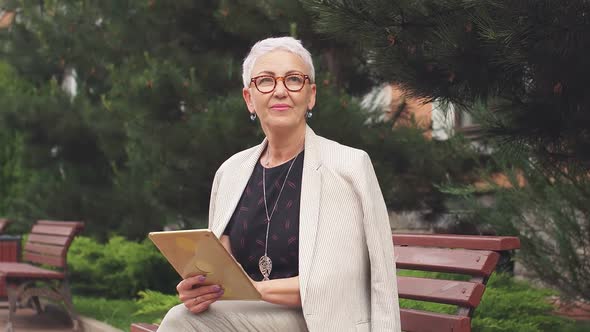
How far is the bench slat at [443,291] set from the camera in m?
4.01

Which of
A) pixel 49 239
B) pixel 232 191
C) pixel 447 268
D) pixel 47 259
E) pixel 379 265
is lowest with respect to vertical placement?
pixel 47 259

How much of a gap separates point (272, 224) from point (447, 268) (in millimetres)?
921

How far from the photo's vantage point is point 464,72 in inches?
172

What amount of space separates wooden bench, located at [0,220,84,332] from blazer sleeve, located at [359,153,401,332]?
18.0ft

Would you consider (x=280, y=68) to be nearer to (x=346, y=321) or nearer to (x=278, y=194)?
(x=278, y=194)

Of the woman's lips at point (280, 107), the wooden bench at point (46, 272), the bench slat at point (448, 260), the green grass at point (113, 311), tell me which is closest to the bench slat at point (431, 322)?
the bench slat at point (448, 260)

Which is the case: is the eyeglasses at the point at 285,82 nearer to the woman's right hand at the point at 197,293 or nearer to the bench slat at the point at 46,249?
the woman's right hand at the point at 197,293

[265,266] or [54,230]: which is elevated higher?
[265,266]

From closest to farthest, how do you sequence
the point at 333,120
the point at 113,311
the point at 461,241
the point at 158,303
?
the point at 461,241, the point at 158,303, the point at 333,120, the point at 113,311

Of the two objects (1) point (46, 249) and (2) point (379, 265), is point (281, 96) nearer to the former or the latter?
(2) point (379, 265)

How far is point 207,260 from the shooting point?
3348 mm

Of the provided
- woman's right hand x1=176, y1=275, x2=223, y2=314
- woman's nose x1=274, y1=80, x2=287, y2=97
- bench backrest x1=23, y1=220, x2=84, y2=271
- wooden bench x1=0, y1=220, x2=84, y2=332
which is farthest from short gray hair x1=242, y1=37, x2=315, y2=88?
bench backrest x1=23, y1=220, x2=84, y2=271

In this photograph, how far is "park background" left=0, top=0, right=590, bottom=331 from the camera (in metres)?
4.33

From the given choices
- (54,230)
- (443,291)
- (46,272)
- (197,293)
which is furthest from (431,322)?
(54,230)
